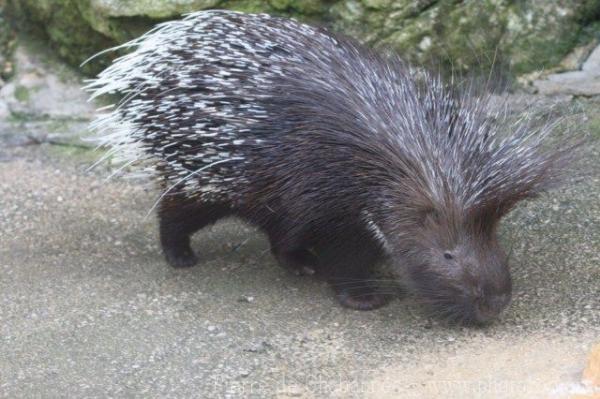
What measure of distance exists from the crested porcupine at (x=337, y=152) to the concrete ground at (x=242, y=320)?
0.20m

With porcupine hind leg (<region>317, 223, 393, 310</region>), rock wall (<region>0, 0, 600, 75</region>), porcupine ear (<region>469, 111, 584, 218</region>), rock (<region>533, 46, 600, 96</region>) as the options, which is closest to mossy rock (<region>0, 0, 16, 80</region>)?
rock wall (<region>0, 0, 600, 75</region>)

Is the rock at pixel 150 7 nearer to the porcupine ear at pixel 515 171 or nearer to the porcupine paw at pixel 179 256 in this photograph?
the porcupine paw at pixel 179 256

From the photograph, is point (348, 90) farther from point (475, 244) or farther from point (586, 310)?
point (586, 310)

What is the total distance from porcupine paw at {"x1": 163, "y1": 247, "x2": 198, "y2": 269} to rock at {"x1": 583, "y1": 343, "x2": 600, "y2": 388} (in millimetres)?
1990

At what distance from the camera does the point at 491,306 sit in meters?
3.64

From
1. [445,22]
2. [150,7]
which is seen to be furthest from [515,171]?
[150,7]

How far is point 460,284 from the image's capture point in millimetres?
3695

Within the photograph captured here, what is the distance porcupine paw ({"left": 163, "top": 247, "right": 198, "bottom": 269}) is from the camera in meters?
4.54

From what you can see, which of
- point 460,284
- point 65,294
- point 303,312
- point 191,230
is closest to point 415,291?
point 460,284

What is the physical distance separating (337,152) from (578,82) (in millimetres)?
2198

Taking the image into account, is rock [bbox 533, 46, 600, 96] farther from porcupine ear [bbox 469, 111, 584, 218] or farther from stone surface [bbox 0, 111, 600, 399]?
porcupine ear [bbox 469, 111, 584, 218]

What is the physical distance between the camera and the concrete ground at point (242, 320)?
347cm

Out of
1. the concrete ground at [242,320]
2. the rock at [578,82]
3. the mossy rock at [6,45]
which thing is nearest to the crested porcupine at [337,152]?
the concrete ground at [242,320]

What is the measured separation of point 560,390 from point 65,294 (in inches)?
84.4
